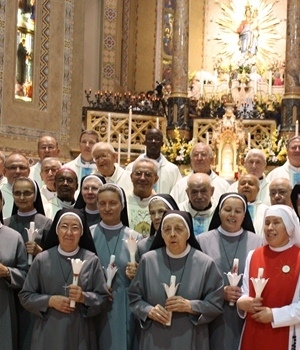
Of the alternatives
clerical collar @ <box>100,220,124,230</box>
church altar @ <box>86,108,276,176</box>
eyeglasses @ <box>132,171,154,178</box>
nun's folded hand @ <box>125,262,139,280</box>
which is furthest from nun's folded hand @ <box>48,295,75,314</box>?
church altar @ <box>86,108,276,176</box>

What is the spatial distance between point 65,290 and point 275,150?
744 cm

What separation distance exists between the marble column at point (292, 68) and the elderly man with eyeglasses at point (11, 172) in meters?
Result: 7.29

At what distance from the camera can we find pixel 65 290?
20.2 ft

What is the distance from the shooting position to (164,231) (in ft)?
19.6

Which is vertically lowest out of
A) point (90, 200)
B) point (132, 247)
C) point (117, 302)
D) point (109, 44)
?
point (117, 302)

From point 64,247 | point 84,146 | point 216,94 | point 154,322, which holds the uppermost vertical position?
point 216,94

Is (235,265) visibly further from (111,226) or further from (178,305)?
(111,226)

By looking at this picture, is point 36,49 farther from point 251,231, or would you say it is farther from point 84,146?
point 251,231

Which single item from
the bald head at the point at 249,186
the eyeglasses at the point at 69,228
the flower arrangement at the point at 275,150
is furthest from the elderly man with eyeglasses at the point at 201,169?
the flower arrangement at the point at 275,150

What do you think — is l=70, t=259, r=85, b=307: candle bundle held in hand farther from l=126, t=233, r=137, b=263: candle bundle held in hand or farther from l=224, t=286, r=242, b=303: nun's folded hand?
l=224, t=286, r=242, b=303: nun's folded hand

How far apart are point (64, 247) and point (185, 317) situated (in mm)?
1108

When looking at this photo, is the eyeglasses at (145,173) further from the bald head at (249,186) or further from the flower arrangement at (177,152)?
the flower arrangement at (177,152)

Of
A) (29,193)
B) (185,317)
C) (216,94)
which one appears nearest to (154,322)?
(185,317)

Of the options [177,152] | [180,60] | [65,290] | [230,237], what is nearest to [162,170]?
[230,237]
